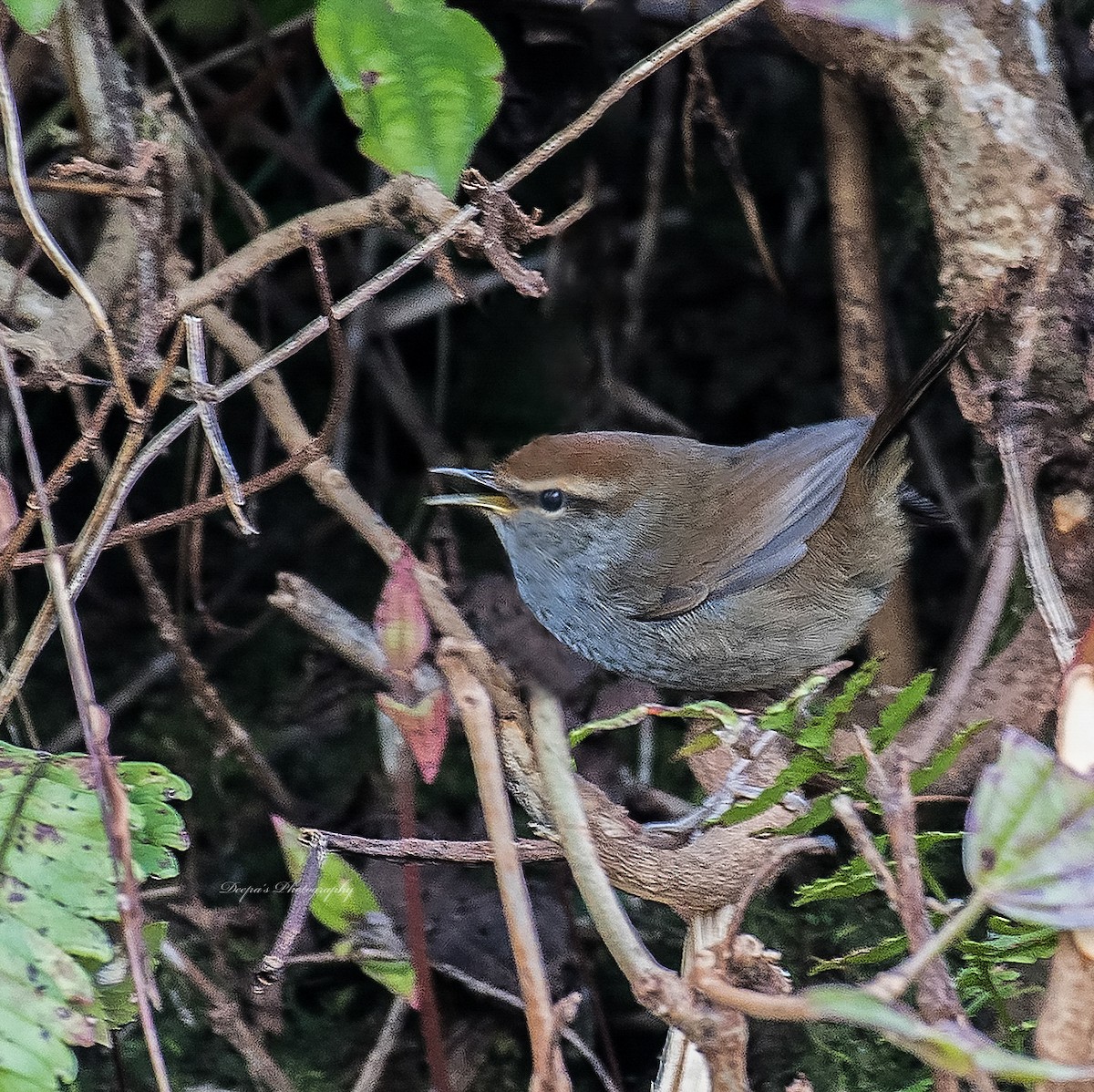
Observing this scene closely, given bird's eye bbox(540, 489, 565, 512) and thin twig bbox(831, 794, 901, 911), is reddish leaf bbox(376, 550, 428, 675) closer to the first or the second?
thin twig bbox(831, 794, 901, 911)

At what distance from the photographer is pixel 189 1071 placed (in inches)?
99.4

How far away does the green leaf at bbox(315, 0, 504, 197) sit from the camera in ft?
7.18

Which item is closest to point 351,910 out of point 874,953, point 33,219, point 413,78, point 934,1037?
point 874,953

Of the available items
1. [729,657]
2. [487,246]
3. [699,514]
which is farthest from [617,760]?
[487,246]

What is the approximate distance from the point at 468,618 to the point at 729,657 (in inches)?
25.5

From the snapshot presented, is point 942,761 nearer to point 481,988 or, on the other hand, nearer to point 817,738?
point 817,738

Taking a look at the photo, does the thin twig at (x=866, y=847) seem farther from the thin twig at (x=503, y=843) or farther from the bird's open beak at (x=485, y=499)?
the bird's open beak at (x=485, y=499)

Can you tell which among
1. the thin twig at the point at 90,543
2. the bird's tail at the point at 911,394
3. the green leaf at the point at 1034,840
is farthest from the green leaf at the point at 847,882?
the thin twig at the point at 90,543

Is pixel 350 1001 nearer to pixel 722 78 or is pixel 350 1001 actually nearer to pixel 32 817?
pixel 32 817

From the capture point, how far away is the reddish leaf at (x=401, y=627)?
1.48 m

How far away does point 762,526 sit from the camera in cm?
281

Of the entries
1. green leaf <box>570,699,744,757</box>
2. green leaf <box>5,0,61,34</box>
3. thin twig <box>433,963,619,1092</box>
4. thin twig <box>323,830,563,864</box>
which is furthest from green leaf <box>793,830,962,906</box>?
green leaf <box>5,0,61,34</box>

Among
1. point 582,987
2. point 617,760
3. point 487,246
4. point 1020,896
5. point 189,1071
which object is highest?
point 487,246

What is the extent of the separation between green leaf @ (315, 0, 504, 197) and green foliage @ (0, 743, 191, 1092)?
1.07 meters
